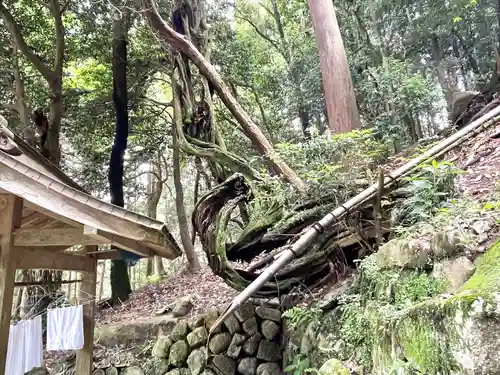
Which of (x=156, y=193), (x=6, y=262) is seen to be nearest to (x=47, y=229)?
(x=6, y=262)

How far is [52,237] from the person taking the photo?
380 centimetres

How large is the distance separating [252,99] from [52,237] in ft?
27.3

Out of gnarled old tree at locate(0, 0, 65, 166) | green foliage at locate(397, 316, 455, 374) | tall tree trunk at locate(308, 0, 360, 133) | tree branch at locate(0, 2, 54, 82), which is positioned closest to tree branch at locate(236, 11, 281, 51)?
tall tree trunk at locate(308, 0, 360, 133)

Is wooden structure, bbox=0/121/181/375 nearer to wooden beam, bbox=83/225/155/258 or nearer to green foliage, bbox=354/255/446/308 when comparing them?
wooden beam, bbox=83/225/155/258

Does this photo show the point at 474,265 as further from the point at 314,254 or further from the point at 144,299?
the point at 144,299

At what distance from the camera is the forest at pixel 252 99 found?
4.93 m

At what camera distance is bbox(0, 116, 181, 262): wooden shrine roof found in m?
3.12

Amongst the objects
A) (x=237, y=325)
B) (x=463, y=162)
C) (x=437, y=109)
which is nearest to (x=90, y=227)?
(x=237, y=325)

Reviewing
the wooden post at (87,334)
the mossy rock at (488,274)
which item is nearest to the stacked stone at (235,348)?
the wooden post at (87,334)

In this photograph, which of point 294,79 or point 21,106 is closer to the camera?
point 21,106

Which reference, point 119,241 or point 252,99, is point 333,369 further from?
point 252,99

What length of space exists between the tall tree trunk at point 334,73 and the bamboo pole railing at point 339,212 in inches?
82.9

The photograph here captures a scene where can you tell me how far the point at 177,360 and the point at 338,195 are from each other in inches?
141

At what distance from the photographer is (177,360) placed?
5957mm
